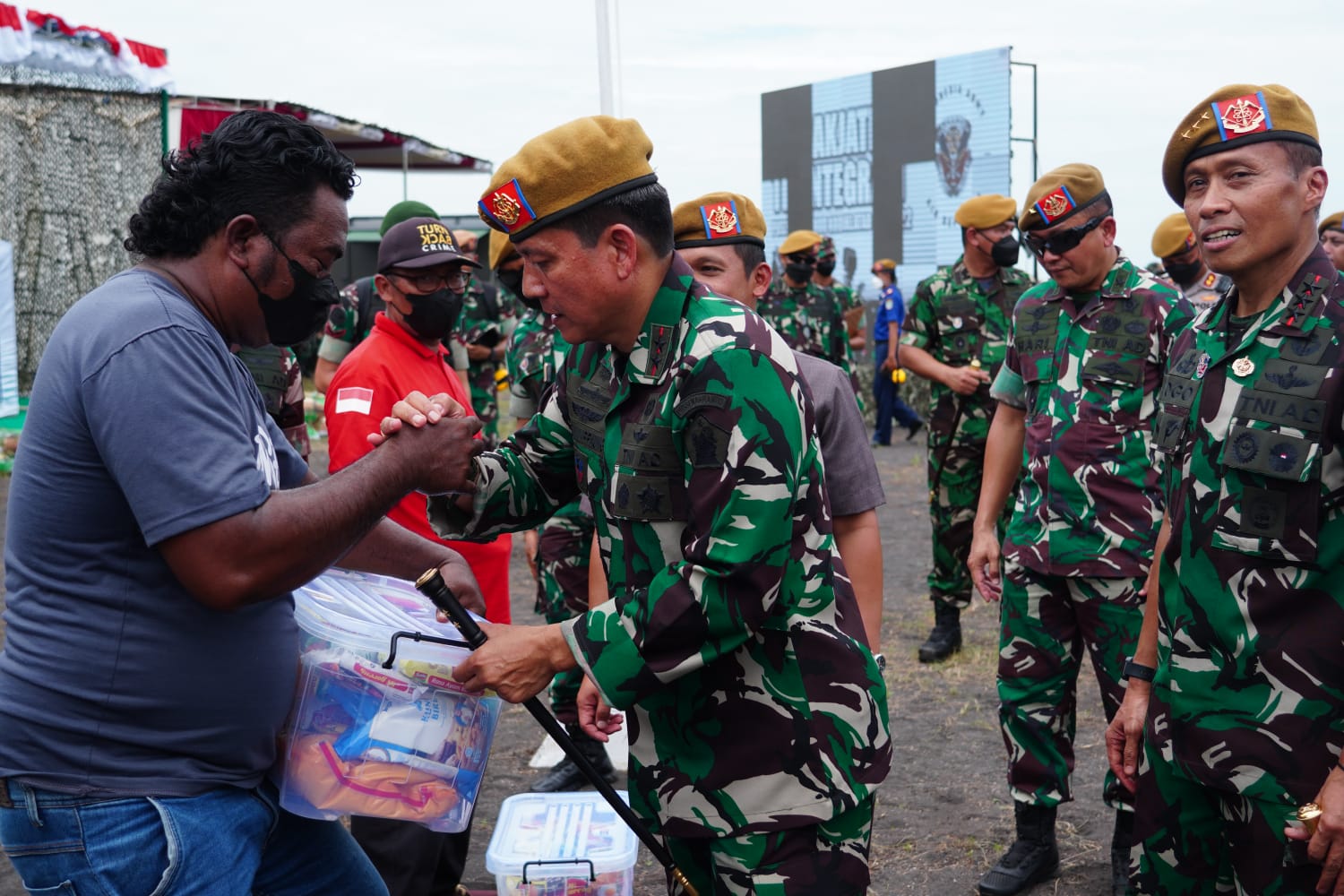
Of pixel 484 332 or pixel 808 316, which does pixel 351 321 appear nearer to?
pixel 484 332

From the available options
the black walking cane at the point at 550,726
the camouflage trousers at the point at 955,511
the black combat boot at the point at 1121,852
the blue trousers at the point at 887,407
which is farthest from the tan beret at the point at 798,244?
the black walking cane at the point at 550,726

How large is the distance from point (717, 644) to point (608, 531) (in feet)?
1.53

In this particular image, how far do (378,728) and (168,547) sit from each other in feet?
1.71

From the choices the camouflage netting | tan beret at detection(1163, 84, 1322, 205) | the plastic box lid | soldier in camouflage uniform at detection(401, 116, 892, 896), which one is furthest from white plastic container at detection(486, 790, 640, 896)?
the camouflage netting

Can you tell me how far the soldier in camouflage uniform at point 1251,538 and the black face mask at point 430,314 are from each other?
249 centimetres

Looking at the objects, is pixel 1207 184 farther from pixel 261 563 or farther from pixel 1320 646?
pixel 261 563

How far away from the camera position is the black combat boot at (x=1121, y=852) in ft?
14.1

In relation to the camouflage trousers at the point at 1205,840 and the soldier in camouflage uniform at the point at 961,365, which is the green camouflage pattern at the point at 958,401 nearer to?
the soldier in camouflage uniform at the point at 961,365

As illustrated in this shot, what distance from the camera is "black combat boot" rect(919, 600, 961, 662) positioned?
7.32 meters

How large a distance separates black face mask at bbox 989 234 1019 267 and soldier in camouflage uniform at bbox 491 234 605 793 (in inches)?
121

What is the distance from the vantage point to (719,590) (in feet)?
6.89

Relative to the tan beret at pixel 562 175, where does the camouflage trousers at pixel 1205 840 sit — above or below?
below

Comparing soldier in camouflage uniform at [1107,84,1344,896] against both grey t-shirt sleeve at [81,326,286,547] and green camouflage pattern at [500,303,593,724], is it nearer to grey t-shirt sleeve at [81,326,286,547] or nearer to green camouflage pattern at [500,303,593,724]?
grey t-shirt sleeve at [81,326,286,547]

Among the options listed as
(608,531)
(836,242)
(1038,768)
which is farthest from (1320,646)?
(836,242)
